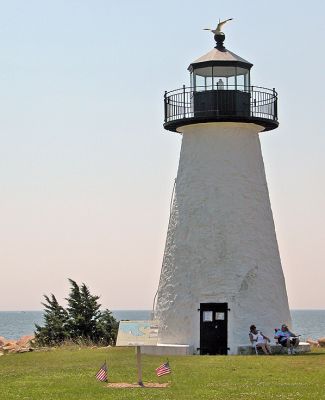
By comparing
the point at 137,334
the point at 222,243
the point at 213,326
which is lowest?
the point at 137,334

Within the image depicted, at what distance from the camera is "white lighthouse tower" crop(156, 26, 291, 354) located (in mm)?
29969

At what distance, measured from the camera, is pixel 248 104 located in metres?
30.7

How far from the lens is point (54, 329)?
123 feet

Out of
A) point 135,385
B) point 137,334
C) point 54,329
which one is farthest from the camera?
point 54,329

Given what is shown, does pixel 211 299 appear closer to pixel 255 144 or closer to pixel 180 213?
pixel 180 213

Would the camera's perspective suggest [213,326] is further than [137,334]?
Yes

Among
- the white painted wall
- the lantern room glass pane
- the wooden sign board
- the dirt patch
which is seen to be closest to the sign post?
the wooden sign board

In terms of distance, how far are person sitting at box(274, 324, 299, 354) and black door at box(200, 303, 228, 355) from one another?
169cm

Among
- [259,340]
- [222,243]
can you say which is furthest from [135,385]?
[222,243]

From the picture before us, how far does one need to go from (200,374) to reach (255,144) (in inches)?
415

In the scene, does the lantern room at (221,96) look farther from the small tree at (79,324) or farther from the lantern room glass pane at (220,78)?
the small tree at (79,324)

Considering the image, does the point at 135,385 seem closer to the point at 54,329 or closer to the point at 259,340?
the point at 259,340

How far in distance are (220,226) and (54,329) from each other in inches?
408

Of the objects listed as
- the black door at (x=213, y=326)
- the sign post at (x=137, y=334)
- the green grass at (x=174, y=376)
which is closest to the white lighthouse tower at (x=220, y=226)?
the black door at (x=213, y=326)
